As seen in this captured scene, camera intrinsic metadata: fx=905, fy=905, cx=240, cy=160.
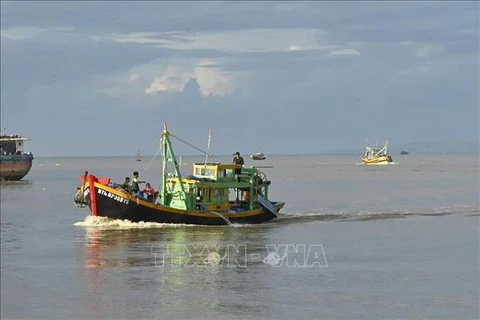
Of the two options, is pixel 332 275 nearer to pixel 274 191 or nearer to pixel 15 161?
pixel 274 191

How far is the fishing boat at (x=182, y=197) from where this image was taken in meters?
44.5

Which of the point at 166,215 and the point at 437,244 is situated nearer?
the point at 437,244

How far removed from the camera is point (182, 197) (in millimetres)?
45156

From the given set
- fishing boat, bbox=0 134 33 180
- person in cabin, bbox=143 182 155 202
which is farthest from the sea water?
fishing boat, bbox=0 134 33 180

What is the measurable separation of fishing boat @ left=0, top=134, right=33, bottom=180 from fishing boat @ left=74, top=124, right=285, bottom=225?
6048cm

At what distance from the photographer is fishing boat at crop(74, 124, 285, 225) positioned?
4450 centimetres

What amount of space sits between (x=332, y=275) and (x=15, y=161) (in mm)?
81686

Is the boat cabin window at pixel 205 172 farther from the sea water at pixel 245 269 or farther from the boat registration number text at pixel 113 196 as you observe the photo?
the boat registration number text at pixel 113 196

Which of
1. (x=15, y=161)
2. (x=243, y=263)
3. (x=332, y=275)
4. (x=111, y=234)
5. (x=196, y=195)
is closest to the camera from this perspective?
(x=332, y=275)

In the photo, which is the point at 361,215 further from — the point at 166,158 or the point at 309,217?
the point at 166,158

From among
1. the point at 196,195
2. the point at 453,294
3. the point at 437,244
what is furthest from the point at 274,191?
the point at 453,294

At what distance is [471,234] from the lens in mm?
43438

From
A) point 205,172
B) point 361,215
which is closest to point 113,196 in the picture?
point 205,172

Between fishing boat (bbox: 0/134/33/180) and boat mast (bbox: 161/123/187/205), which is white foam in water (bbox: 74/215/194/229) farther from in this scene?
fishing boat (bbox: 0/134/33/180)
